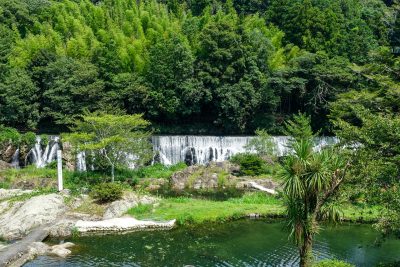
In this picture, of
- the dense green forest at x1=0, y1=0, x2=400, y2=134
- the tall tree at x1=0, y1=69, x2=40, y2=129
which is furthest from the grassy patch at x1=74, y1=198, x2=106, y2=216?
the tall tree at x1=0, y1=69, x2=40, y2=129

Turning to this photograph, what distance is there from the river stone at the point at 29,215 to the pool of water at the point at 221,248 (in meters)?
2.77

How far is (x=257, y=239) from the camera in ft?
64.4

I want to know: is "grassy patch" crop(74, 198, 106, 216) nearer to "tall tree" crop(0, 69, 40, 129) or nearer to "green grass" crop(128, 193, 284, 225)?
"green grass" crop(128, 193, 284, 225)

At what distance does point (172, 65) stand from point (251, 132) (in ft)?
33.3

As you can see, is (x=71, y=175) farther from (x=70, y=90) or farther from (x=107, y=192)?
(x=70, y=90)

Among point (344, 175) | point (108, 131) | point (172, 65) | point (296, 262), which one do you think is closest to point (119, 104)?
point (172, 65)

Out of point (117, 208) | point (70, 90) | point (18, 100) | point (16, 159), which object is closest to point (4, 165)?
point (16, 159)

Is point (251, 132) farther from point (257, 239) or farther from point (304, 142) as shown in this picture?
point (304, 142)

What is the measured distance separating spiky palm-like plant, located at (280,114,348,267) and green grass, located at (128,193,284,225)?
836 centimetres

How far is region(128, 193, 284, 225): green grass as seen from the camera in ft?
72.0

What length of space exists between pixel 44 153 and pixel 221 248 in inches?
927

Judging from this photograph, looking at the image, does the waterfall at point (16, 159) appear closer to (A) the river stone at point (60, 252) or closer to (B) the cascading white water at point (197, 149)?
(B) the cascading white water at point (197, 149)

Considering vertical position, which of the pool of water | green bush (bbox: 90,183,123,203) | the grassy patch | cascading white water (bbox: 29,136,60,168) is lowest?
the pool of water

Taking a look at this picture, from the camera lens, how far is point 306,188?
13898mm
